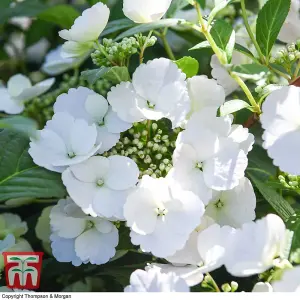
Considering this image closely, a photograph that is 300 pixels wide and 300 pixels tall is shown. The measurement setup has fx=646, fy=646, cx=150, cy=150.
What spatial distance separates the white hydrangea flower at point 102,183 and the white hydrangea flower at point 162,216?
0.02m

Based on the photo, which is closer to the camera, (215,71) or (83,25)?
(83,25)

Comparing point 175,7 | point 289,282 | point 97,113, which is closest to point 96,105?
point 97,113

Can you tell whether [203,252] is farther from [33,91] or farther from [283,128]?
[33,91]

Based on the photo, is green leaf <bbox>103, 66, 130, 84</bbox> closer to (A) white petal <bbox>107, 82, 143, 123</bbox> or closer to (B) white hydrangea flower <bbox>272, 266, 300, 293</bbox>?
(A) white petal <bbox>107, 82, 143, 123</bbox>

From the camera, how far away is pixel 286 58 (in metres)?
0.80

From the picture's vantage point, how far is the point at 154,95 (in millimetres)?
765

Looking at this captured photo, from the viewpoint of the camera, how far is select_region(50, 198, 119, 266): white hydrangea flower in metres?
0.78

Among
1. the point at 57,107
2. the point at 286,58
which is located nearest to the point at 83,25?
the point at 57,107

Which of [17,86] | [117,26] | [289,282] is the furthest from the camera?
[17,86]

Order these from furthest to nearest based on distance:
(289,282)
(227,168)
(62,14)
Answer: (62,14) → (227,168) → (289,282)

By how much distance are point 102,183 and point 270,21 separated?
29 cm

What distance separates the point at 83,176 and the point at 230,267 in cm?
21

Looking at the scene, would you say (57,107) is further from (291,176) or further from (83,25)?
(291,176)

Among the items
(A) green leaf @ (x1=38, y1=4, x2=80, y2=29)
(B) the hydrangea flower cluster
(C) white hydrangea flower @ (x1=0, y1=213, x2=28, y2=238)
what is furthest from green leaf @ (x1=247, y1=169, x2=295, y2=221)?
(A) green leaf @ (x1=38, y1=4, x2=80, y2=29)
